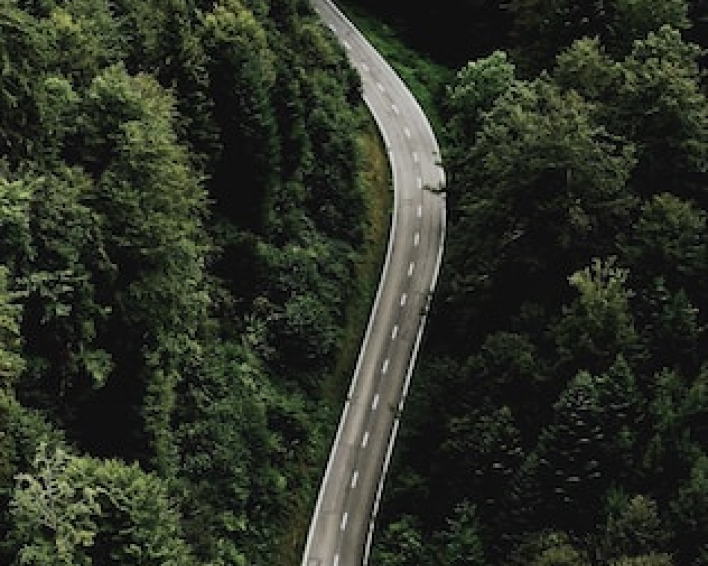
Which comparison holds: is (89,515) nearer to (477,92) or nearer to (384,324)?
(384,324)

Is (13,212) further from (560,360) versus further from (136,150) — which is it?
(560,360)

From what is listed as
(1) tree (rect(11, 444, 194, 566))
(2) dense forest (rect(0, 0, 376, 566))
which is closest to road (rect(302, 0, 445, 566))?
(2) dense forest (rect(0, 0, 376, 566))

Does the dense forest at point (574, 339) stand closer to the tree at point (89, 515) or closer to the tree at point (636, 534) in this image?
the tree at point (636, 534)

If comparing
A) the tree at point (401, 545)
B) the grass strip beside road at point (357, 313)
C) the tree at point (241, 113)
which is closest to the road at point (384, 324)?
the grass strip beside road at point (357, 313)

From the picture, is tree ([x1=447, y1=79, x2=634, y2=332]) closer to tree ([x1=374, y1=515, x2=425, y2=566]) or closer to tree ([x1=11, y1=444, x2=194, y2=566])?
tree ([x1=374, y1=515, x2=425, y2=566])

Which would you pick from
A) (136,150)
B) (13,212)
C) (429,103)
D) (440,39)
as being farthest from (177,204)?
(440,39)

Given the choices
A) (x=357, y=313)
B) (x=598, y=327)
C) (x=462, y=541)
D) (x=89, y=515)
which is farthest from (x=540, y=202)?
(x=89, y=515)
